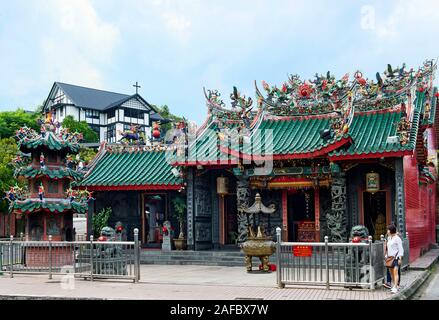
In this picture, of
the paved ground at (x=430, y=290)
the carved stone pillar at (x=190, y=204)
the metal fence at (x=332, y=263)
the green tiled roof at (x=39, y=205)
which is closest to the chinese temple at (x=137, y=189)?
the carved stone pillar at (x=190, y=204)

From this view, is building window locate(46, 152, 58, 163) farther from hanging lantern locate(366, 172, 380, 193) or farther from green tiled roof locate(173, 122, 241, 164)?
hanging lantern locate(366, 172, 380, 193)

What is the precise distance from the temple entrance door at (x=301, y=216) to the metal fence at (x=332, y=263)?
9.19 metres

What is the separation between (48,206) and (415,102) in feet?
46.8

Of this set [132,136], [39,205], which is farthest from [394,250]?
[132,136]

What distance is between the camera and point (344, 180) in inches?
826

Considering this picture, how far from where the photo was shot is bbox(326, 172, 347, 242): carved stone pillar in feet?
68.1

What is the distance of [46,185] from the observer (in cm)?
2075

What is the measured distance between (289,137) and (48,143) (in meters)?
9.09

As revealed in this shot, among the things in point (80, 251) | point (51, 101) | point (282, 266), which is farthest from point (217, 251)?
point (51, 101)

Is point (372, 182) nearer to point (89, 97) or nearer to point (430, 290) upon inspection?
point (430, 290)

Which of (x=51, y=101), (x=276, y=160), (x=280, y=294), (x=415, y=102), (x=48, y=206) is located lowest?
(x=280, y=294)

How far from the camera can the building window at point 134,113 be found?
73500 millimetres

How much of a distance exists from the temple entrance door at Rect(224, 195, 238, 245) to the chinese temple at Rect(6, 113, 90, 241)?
20.4ft

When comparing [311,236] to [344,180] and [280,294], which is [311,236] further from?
[280,294]
